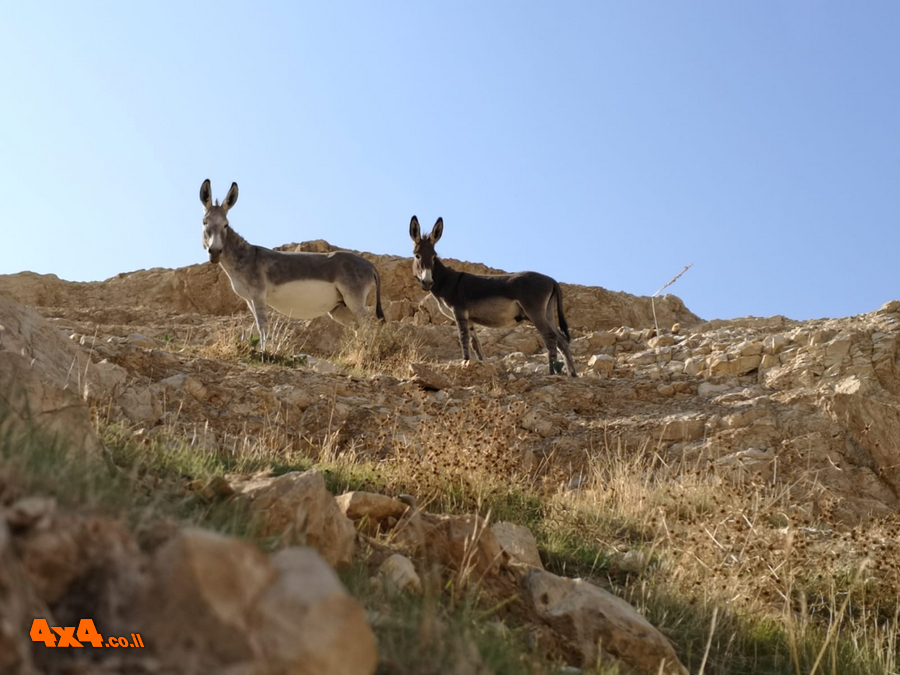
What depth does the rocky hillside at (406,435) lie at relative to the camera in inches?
74.1

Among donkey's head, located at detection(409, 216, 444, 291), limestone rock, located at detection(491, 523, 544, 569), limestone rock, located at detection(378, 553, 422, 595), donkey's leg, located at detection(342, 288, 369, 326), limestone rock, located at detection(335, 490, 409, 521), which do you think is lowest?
limestone rock, located at detection(491, 523, 544, 569)

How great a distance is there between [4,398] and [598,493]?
492cm

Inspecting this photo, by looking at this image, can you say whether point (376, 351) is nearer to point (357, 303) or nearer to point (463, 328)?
point (357, 303)

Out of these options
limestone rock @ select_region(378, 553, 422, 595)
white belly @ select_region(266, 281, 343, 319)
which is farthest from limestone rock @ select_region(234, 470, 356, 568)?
white belly @ select_region(266, 281, 343, 319)

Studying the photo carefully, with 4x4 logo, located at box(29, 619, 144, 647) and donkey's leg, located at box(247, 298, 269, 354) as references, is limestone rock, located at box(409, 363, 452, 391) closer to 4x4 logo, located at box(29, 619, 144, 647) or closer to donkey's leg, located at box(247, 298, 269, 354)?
donkey's leg, located at box(247, 298, 269, 354)

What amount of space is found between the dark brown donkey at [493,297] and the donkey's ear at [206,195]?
123 inches

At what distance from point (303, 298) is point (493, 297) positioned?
125 inches

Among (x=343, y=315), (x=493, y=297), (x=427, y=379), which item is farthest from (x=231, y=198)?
(x=427, y=379)

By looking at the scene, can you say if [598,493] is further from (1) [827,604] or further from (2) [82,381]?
(2) [82,381]

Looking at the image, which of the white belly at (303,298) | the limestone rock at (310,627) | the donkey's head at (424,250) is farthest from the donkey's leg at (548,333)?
the limestone rock at (310,627)

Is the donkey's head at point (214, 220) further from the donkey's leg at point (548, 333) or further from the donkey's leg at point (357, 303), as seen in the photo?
the donkey's leg at point (548, 333)

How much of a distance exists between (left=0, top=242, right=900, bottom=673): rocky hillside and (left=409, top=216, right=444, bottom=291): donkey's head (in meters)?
1.25

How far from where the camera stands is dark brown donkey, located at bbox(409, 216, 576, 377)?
44.3 ft

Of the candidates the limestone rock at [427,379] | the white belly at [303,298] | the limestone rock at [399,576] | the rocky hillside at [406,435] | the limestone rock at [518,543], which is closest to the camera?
the rocky hillside at [406,435]
